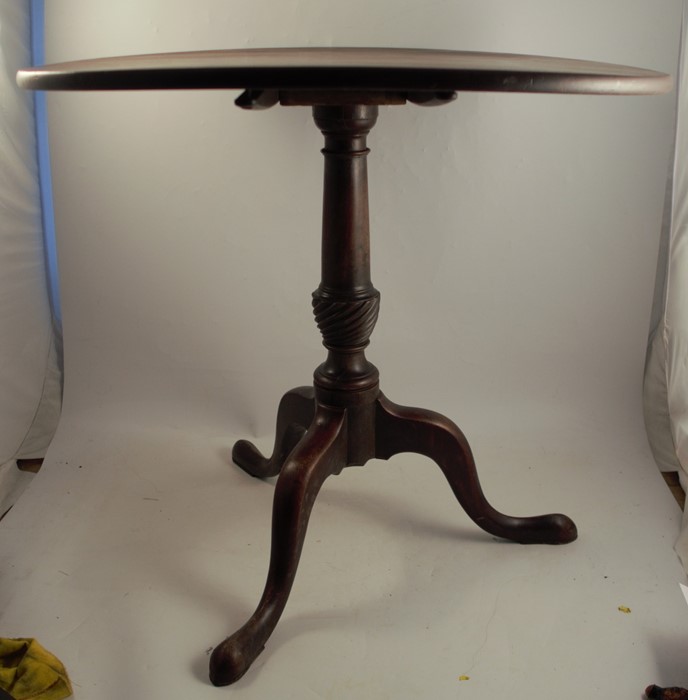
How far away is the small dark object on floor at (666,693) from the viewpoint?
111cm

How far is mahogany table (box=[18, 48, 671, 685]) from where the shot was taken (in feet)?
2.66

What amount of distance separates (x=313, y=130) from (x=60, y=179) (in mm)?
521

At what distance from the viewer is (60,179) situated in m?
1.78

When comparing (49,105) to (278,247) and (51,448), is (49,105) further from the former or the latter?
(51,448)

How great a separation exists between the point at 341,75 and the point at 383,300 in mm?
1082

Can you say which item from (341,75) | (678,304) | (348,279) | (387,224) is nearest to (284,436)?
(348,279)

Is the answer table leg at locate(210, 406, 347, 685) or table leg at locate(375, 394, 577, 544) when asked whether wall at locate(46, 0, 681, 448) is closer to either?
table leg at locate(375, 394, 577, 544)

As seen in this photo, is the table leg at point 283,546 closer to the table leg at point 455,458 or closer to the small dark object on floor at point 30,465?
the table leg at point 455,458

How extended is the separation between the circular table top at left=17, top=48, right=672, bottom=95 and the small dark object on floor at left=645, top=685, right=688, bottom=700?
74 centimetres

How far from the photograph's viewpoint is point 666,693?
3.66ft

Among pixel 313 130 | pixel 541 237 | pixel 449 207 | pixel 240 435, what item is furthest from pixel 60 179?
pixel 541 237

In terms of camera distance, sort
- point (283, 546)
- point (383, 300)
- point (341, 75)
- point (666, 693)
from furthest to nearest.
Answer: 1. point (383, 300)
2. point (283, 546)
3. point (666, 693)
4. point (341, 75)

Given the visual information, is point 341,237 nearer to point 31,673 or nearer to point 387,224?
point 387,224

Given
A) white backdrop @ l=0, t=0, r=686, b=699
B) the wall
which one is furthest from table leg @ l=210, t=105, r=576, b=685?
the wall
